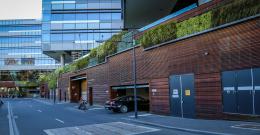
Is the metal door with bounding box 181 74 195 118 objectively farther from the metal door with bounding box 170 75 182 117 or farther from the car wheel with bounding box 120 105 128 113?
the car wheel with bounding box 120 105 128 113

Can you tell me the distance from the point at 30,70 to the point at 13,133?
10468 centimetres

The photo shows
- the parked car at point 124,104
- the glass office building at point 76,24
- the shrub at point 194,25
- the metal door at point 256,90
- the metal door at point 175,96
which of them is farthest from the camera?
the glass office building at point 76,24

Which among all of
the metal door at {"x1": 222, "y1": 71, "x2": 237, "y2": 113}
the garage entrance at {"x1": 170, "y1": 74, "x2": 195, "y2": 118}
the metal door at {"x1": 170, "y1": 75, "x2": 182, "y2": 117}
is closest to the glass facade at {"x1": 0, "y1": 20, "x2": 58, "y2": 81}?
the metal door at {"x1": 170, "y1": 75, "x2": 182, "y2": 117}

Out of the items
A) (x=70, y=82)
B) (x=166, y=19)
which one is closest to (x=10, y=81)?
(x=70, y=82)

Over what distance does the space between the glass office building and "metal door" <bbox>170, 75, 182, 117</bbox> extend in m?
48.2

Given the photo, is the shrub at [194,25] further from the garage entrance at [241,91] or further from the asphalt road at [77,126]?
the asphalt road at [77,126]

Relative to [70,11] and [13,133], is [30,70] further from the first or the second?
[13,133]

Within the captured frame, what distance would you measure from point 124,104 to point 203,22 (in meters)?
11.4

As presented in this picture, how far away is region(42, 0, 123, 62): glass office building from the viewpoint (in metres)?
68.3

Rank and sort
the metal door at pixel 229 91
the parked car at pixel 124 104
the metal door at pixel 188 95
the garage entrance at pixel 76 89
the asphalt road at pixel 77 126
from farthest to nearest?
1. the garage entrance at pixel 76 89
2. the parked car at pixel 124 104
3. the metal door at pixel 188 95
4. the metal door at pixel 229 91
5. the asphalt road at pixel 77 126

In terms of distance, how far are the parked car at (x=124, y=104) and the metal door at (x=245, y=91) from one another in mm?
12619

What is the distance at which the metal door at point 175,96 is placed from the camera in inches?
800

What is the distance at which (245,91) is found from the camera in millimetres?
15391

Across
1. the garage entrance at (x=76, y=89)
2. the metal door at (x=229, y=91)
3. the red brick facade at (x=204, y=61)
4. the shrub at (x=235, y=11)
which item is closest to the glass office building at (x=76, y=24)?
the garage entrance at (x=76, y=89)
